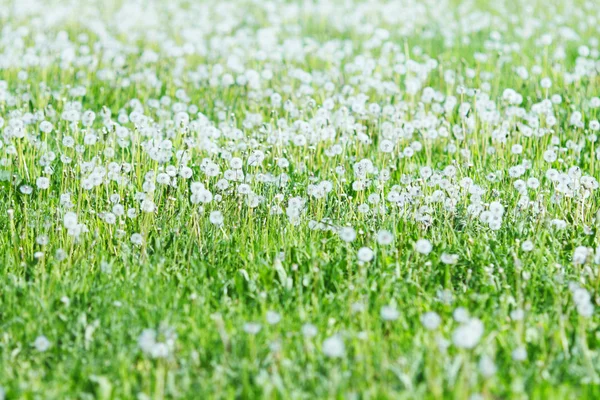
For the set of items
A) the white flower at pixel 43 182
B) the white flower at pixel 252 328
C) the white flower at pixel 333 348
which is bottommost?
the white flower at pixel 43 182

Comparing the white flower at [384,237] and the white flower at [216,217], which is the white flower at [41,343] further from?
the white flower at [384,237]

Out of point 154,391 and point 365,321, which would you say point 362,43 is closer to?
point 365,321

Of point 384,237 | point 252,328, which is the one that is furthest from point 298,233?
point 252,328

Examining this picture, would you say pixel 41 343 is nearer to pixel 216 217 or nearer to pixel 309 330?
pixel 309 330

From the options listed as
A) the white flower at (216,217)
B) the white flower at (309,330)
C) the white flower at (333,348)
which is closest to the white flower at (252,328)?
the white flower at (309,330)

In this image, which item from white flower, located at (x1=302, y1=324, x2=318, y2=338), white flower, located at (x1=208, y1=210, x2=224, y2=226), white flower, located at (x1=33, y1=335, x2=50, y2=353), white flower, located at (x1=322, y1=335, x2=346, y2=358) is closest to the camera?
white flower, located at (x1=322, y1=335, x2=346, y2=358)

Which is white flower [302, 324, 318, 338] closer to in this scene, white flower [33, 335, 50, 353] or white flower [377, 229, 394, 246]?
white flower [377, 229, 394, 246]

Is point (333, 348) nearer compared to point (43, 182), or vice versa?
point (333, 348)

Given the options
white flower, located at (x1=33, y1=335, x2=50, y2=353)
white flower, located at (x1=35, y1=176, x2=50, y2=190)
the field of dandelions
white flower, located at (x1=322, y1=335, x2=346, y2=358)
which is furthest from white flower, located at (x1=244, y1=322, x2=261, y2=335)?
white flower, located at (x1=35, y1=176, x2=50, y2=190)
